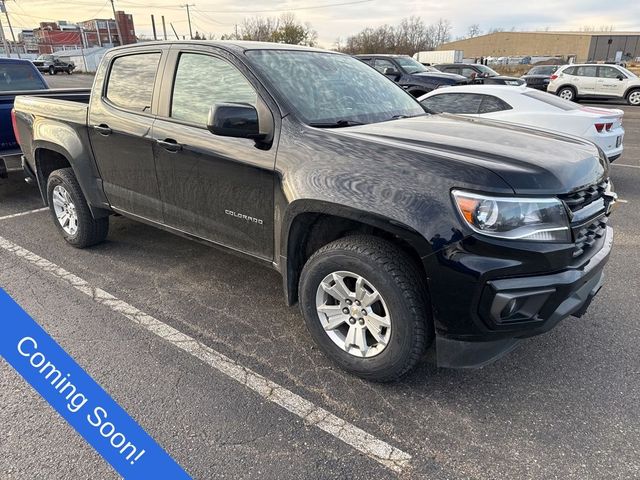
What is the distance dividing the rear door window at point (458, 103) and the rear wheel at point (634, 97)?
14.9 m

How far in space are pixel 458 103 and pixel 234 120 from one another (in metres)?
5.54

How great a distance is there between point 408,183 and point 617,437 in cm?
159

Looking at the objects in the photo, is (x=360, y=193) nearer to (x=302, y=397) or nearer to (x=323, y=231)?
(x=323, y=231)

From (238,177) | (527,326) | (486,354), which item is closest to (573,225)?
(527,326)

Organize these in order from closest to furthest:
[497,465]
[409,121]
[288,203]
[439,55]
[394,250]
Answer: [497,465] → [394,250] → [288,203] → [409,121] → [439,55]

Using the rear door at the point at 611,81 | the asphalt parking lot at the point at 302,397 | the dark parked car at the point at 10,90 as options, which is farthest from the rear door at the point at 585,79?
the dark parked car at the point at 10,90

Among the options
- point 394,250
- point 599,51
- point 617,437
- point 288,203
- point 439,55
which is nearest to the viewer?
point 617,437

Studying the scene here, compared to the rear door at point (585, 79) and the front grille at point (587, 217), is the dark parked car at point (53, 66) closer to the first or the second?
the rear door at point (585, 79)

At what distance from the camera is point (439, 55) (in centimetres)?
4831

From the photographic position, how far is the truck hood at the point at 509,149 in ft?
7.28

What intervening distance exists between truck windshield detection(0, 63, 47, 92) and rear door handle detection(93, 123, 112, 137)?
16.0ft

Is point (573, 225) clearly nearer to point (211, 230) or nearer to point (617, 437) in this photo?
point (617, 437)

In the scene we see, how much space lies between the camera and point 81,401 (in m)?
2.56

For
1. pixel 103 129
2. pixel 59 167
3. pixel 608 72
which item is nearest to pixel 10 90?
pixel 59 167
